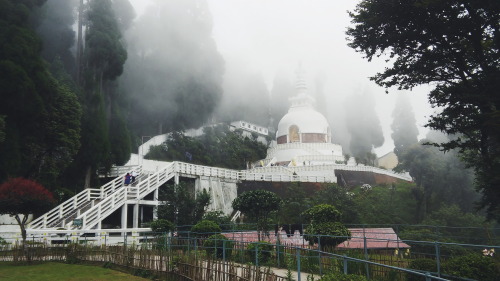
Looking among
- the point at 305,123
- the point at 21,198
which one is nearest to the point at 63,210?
the point at 21,198

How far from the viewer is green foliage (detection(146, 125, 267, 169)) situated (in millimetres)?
40500

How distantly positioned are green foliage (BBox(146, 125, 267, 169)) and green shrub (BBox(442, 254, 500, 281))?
33691mm

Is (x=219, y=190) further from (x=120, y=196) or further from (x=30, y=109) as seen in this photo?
(x=30, y=109)

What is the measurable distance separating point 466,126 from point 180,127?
36.0 meters

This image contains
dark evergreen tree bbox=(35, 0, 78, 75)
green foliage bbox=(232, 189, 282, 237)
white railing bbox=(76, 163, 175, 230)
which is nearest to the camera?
green foliage bbox=(232, 189, 282, 237)

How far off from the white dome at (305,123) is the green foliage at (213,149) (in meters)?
4.00

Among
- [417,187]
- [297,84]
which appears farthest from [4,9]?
[297,84]

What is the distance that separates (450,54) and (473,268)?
26.4ft

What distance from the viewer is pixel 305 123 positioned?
51.8 meters

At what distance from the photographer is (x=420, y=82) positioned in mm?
14297

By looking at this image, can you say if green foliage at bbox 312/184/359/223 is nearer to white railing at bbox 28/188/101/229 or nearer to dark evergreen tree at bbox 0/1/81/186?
white railing at bbox 28/188/101/229

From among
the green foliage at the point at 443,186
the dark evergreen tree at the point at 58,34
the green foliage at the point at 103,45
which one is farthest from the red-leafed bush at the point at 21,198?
the green foliage at the point at 443,186

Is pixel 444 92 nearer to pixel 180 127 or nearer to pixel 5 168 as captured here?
pixel 5 168

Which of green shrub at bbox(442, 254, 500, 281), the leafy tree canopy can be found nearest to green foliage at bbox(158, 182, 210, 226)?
the leafy tree canopy
